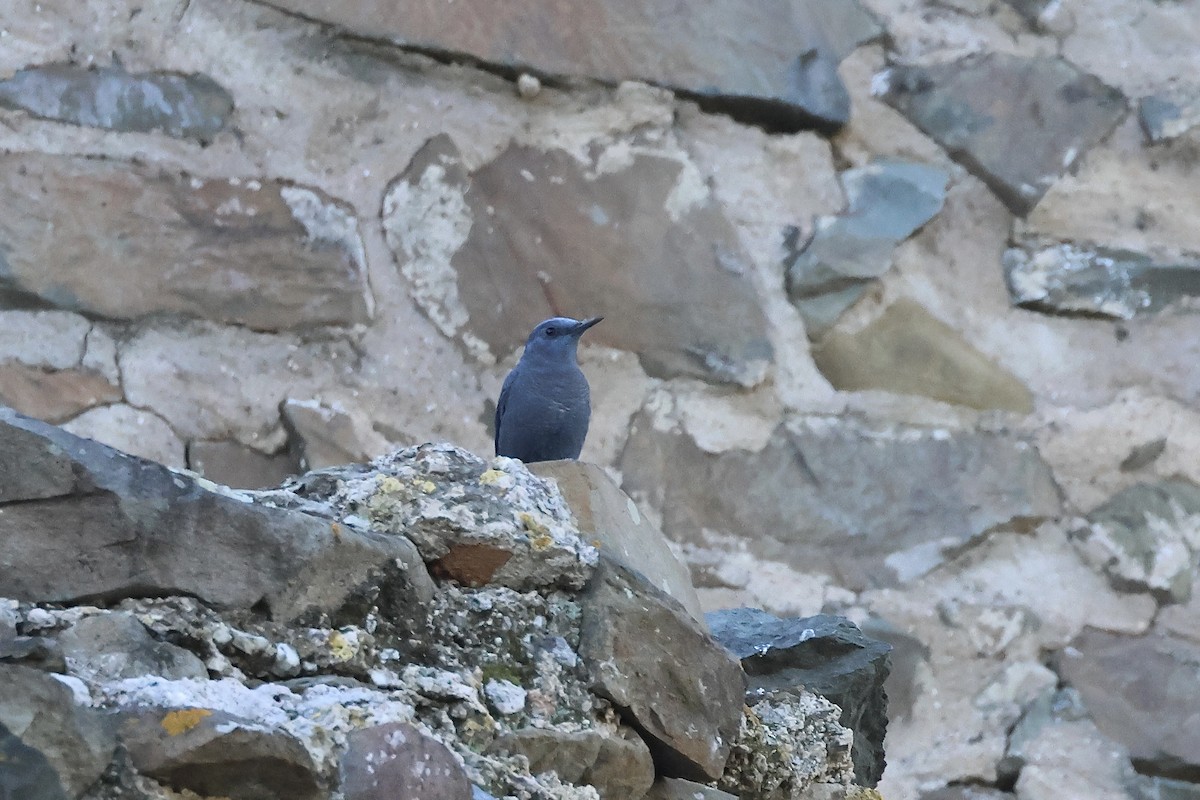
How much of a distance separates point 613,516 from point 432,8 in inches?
48.9

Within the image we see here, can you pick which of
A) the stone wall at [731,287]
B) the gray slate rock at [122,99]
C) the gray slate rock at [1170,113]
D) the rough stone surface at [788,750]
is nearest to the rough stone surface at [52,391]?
the stone wall at [731,287]

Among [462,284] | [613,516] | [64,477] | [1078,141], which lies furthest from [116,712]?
[1078,141]

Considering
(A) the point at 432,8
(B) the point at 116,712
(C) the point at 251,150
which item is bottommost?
(B) the point at 116,712

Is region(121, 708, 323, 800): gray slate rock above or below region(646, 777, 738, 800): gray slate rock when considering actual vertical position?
above

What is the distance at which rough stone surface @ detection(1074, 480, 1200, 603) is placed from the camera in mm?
2287

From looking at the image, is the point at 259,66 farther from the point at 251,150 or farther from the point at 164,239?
the point at 164,239

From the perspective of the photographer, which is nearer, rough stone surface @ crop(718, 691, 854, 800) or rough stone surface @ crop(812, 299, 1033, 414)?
rough stone surface @ crop(718, 691, 854, 800)

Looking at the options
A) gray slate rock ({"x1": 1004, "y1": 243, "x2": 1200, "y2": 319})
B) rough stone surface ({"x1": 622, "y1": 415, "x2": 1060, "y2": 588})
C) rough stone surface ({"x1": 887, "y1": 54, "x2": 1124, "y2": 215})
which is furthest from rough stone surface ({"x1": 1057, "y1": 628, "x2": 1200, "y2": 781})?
rough stone surface ({"x1": 887, "y1": 54, "x2": 1124, "y2": 215})

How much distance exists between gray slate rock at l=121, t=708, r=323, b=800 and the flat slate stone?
1574 mm

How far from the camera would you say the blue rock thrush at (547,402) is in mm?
1841

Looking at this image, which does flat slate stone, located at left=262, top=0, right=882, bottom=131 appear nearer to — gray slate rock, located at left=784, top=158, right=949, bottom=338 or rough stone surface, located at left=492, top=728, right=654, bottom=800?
gray slate rock, located at left=784, top=158, right=949, bottom=338

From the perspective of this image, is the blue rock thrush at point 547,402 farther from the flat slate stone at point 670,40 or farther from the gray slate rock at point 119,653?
the gray slate rock at point 119,653

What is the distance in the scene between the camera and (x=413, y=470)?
4.09 feet

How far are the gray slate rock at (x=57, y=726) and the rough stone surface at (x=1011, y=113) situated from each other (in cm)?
207
